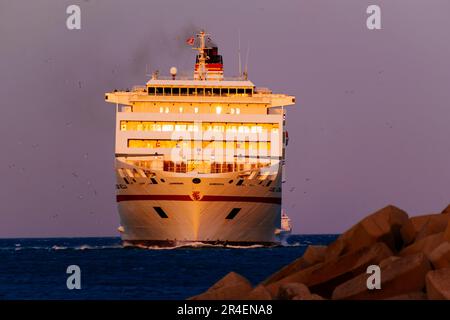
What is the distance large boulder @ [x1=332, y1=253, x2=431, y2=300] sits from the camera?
20922mm

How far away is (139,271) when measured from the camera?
50.0 meters

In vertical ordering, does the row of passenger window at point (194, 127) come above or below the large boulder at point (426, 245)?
below

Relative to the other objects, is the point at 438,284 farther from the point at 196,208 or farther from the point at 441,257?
the point at 196,208

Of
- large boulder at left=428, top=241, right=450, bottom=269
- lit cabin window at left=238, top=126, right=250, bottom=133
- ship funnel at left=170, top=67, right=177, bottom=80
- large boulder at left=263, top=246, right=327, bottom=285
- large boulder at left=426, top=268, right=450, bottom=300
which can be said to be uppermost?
ship funnel at left=170, top=67, right=177, bottom=80

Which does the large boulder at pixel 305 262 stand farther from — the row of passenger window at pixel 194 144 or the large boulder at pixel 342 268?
the row of passenger window at pixel 194 144

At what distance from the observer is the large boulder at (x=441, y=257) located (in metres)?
21.5

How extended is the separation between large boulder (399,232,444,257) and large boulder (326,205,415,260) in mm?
669

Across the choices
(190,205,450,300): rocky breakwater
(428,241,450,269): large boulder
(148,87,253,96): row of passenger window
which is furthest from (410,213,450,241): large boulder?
(148,87,253,96): row of passenger window

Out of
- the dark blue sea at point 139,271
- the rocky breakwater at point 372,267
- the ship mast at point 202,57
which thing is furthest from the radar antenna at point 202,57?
the rocky breakwater at point 372,267

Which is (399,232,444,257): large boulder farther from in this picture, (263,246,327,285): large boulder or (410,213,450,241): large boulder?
(263,246,327,285): large boulder

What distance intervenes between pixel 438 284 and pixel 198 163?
44.5m

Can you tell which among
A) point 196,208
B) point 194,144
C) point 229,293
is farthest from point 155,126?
point 229,293

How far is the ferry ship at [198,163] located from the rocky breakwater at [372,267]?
3767cm
